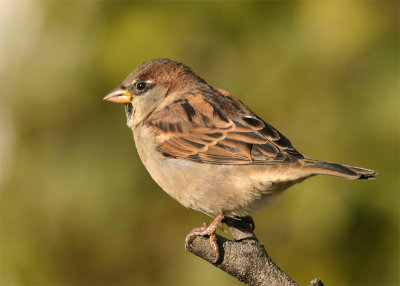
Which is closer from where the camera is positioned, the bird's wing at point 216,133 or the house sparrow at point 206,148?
the house sparrow at point 206,148

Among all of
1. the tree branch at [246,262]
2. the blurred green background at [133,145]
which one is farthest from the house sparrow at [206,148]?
the blurred green background at [133,145]

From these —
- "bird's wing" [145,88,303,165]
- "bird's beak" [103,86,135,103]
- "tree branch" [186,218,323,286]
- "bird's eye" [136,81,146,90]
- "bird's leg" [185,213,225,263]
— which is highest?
"bird's eye" [136,81,146,90]

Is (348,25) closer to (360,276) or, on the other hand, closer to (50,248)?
(360,276)

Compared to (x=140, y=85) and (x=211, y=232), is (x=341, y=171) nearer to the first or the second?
(x=211, y=232)

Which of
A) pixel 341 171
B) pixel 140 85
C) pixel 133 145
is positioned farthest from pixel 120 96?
pixel 341 171

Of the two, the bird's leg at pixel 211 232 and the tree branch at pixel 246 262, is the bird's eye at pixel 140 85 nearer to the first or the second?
the bird's leg at pixel 211 232

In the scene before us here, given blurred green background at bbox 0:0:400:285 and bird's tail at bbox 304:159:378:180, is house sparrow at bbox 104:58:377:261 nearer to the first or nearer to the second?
bird's tail at bbox 304:159:378:180

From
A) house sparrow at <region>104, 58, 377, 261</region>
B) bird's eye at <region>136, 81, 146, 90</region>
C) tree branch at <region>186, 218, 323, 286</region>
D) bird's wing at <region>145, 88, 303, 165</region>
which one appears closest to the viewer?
tree branch at <region>186, 218, 323, 286</region>

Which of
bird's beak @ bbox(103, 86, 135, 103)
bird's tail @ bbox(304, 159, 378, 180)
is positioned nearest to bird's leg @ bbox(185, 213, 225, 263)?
bird's tail @ bbox(304, 159, 378, 180)
